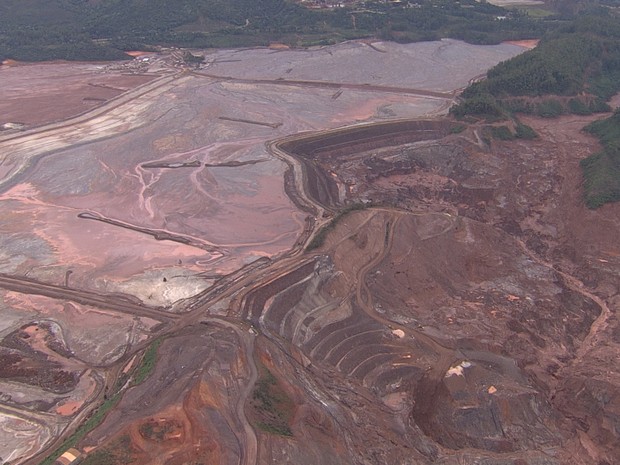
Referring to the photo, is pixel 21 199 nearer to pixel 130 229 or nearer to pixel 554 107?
pixel 130 229

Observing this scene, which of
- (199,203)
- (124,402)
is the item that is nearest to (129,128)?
(199,203)

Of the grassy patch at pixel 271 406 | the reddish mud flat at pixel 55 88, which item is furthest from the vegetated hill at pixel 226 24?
the grassy patch at pixel 271 406

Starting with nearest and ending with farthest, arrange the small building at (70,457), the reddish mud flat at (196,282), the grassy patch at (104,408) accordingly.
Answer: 1. the small building at (70,457)
2. the grassy patch at (104,408)
3. the reddish mud flat at (196,282)

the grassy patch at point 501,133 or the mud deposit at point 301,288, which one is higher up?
the grassy patch at point 501,133

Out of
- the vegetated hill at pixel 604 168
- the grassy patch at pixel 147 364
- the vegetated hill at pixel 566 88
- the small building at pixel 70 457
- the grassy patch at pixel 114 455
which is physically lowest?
the grassy patch at pixel 147 364

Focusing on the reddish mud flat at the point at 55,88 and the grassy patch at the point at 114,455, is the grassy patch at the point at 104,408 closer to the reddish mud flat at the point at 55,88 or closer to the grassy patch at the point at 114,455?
the grassy patch at the point at 114,455

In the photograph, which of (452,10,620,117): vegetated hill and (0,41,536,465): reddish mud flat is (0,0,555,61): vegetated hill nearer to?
(452,10,620,117): vegetated hill
